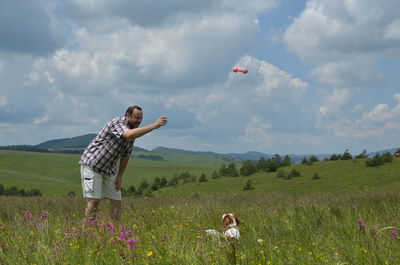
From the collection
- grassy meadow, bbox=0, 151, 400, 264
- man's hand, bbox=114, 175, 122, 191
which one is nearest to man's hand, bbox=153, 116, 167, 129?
grassy meadow, bbox=0, 151, 400, 264

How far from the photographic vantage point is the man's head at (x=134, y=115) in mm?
5664

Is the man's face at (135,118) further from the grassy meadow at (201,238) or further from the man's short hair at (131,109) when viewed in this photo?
the grassy meadow at (201,238)

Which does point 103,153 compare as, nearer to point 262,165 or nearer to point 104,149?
point 104,149

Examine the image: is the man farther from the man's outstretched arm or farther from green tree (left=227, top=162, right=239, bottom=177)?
green tree (left=227, top=162, right=239, bottom=177)

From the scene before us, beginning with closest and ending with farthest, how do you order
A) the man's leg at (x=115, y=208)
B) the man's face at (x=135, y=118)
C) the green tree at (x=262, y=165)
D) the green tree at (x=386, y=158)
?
the man's face at (x=135, y=118) < the man's leg at (x=115, y=208) < the green tree at (x=386, y=158) < the green tree at (x=262, y=165)

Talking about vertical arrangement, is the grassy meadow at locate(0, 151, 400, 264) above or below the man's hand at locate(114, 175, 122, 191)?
below

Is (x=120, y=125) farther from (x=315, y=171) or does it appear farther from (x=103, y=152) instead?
(x=315, y=171)

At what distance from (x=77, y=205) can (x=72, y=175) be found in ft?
427

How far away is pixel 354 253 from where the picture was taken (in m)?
3.52

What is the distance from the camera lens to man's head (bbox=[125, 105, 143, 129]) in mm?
5664

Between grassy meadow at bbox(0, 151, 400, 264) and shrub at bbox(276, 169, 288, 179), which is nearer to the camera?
grassy meadow at bbox(0, 151, 400, 264)

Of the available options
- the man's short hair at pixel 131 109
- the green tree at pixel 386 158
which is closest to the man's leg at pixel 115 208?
the man's short hair at pixel 131 109

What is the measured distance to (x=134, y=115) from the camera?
5.65 meters

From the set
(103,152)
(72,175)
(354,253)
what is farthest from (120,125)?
(72,175)
